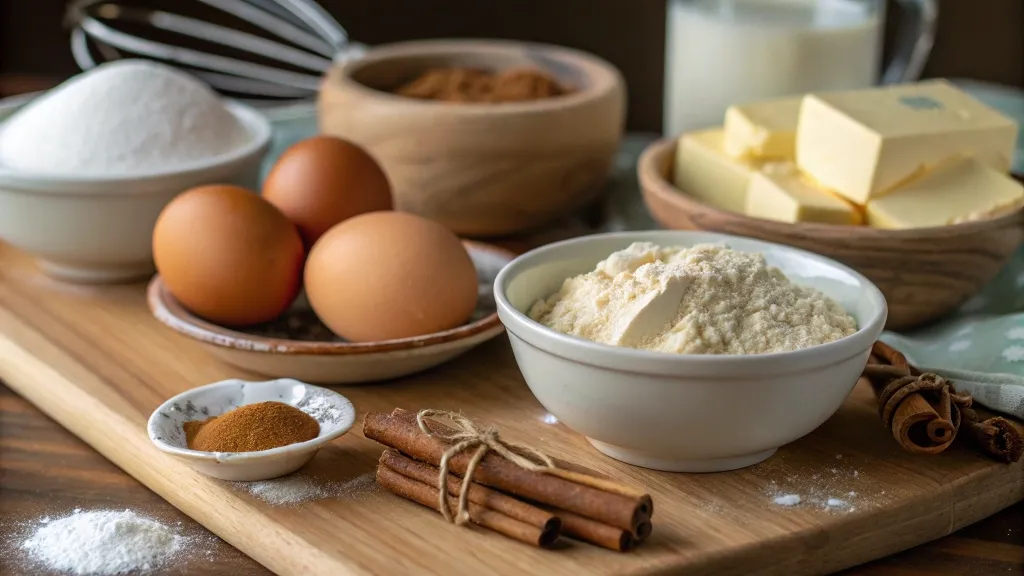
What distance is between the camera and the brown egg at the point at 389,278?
1103mm

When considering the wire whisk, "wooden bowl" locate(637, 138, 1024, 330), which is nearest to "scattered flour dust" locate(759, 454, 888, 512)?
"wooden bowl" locate(637, 138, 1024, 330)

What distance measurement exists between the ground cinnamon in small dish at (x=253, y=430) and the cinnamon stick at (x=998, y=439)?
1.95ft

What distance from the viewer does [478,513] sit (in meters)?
0.90

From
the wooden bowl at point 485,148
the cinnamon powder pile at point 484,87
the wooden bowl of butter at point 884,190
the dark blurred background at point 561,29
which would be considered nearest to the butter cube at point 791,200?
the wooden bowl of butter at point 884,190

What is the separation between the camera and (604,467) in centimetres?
99

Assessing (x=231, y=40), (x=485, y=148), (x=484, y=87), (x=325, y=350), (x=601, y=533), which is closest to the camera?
(x=601, y=533)

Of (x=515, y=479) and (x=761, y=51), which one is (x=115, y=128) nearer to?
(x=515, y=479)

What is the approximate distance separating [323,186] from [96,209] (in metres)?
0.29

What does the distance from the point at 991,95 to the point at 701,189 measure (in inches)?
34.7

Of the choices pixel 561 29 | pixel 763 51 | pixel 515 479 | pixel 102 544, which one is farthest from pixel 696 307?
pixel 561 29

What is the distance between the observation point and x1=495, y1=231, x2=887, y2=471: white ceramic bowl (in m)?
0.88

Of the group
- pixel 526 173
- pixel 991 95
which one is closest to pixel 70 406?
pixel 526 173

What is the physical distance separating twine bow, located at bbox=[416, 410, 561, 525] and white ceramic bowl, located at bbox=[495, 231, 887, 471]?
0.17ft

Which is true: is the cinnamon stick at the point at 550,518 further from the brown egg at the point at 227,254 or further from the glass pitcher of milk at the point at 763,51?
the glass pitcher of milk at the point at 763,51
